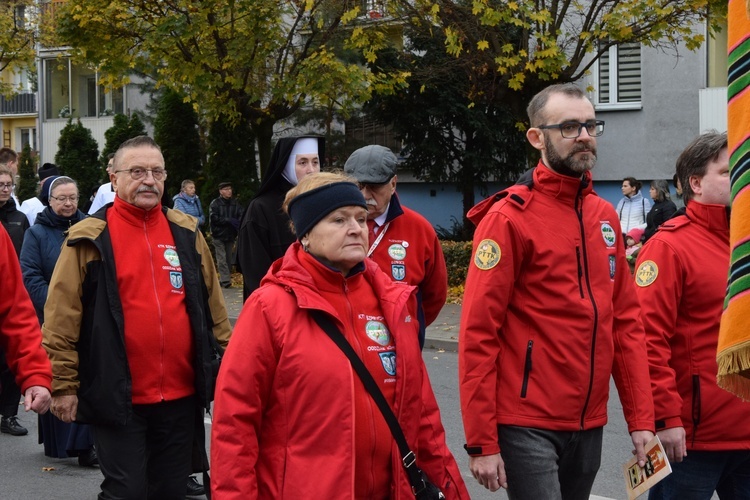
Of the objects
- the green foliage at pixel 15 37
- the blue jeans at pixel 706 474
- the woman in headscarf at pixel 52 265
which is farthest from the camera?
the green foliage at pixel 15 37

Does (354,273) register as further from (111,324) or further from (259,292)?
(111,324)

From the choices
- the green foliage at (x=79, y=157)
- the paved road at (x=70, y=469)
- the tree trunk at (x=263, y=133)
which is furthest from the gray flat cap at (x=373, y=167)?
the green foliage at (x=79, y=157)

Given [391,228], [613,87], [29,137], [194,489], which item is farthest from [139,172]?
[29,137]

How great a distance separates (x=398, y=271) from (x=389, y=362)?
5.86 feet

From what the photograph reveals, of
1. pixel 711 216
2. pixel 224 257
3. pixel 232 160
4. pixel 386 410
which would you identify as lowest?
pixel 224 257

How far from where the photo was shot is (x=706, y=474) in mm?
4234

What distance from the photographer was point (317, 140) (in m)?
5.72

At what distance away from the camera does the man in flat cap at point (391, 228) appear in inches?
202

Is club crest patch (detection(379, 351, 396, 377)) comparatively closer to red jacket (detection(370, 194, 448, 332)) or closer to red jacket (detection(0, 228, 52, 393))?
red jacket (detection(370, 194, 448, 332))

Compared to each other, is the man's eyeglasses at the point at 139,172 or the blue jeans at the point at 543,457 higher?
the man's eyeglasses at the point at 139,172

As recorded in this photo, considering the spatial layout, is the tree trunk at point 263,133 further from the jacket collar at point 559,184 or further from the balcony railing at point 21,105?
the balcony railing at point 21,105

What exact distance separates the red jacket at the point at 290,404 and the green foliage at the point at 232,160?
20.0 meters

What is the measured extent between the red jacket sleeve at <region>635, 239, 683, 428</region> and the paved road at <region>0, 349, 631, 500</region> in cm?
259

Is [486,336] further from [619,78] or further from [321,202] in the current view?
[619,78]
